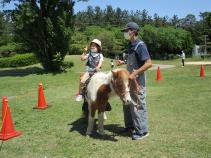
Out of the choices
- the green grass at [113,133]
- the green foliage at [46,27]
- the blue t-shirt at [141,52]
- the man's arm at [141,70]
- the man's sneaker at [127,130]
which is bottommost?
the green grass at [113,133]

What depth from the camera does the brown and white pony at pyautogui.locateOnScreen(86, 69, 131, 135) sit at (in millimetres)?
7062

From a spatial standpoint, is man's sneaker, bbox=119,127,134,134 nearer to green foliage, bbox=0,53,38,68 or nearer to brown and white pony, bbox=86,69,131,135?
brown and white pony, bbox=86,69,131,135

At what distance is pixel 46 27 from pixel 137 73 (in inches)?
869

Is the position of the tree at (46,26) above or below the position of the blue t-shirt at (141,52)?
above

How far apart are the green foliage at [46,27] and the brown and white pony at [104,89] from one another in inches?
806

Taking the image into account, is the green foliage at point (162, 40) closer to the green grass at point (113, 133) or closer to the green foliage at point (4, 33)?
the green foliage at point (4, 33)

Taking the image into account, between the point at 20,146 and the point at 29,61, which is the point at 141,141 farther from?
the point at 29,61

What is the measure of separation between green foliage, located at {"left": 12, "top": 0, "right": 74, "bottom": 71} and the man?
20.8 metres

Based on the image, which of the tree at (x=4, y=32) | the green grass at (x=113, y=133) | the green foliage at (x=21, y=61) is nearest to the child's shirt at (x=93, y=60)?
the green grass at (x=113, y=133)

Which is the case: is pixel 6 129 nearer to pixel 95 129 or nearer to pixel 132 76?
pixel 95 129

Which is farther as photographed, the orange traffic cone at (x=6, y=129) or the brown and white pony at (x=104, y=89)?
the orange traffic cone at (x=6, y=129)

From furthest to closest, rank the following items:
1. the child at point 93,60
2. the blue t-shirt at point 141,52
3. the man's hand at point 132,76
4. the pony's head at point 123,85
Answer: the child at point 93,60 → the blue t-shirt at point 141,52 → the man's hand at point 132,76 → the pony's head at point 123,85

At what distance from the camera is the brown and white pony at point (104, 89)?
7.06 meters

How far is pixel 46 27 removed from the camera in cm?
2848
